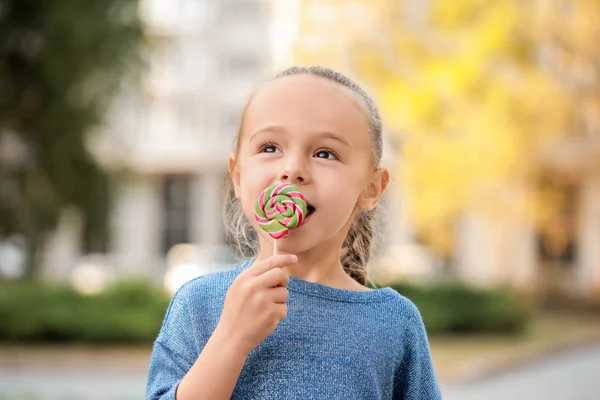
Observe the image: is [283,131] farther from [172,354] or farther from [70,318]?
[70,318]

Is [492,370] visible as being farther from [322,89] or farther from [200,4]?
[200,4]

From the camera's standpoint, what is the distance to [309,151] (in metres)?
1.71

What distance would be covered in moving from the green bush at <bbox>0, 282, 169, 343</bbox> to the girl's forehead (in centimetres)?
1162

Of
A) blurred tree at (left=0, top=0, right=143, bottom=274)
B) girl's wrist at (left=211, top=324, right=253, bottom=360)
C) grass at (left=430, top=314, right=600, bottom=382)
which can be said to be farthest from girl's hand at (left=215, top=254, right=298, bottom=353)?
blurred tree at (left=0, top=0, right=143, bottom=274)

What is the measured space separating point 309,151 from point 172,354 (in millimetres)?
483

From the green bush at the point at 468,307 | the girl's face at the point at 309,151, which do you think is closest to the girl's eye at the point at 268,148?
the girl's face at the point at 309,151

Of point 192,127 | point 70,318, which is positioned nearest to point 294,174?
point 70,318

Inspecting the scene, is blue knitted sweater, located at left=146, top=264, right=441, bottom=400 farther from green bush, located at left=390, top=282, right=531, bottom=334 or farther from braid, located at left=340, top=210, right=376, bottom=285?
green bush, located at left=390, top=282, right=531, bottom=334

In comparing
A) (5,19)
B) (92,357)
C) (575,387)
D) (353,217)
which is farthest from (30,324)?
(353,217)

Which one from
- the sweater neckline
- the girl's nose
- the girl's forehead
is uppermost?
the girl's forehead

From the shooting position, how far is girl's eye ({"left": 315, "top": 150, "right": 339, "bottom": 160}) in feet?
5.65

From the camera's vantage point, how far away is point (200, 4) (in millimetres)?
34969

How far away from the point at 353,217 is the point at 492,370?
34.4 ft

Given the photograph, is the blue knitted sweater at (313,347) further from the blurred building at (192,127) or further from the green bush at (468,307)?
the blurred building at (192,127)
